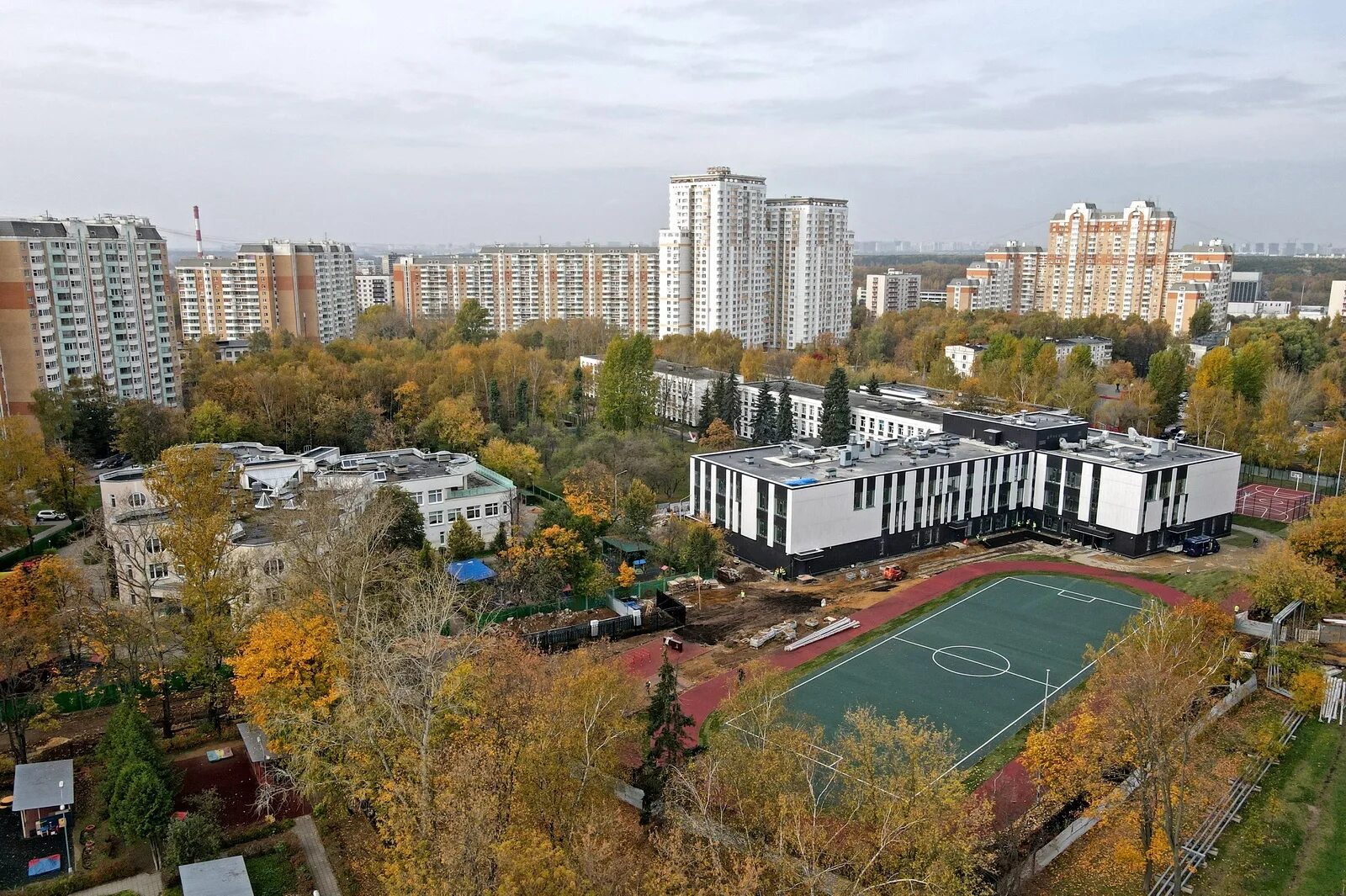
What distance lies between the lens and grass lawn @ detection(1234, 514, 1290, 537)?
34494 mm

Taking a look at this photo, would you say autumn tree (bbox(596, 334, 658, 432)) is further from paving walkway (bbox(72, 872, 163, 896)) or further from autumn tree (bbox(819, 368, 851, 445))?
paving walkway (bbox(72, 872, 163, 896))

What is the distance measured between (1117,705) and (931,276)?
5109 inches

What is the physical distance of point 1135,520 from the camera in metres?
31.3

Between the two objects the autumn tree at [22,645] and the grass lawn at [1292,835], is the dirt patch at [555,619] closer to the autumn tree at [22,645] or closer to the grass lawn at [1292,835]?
the autumn tree at [22,645]

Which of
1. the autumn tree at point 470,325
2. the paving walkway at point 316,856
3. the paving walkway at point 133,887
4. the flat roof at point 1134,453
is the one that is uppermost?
the autumn tree at point 470,325

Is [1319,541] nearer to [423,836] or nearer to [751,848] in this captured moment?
[751,848]

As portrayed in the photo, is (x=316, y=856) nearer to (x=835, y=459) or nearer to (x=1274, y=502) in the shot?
(x=835, y=459)

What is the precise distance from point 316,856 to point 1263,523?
118 ft

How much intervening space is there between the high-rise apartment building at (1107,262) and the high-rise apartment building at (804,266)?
85.9ft

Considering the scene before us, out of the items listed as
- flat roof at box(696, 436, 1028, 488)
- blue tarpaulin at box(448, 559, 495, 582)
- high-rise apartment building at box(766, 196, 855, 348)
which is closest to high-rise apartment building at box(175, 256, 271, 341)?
high-rise apartment building at box(766, 196, 855, 348)

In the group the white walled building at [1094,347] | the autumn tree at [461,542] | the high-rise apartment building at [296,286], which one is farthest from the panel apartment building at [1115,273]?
the autumn tree at [461,542]

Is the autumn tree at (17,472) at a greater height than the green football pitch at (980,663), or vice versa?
the autumn tree at (17,472)

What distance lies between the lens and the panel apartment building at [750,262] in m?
67.9

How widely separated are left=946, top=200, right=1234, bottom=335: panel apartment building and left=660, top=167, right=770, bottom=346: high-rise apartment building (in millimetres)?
29130
